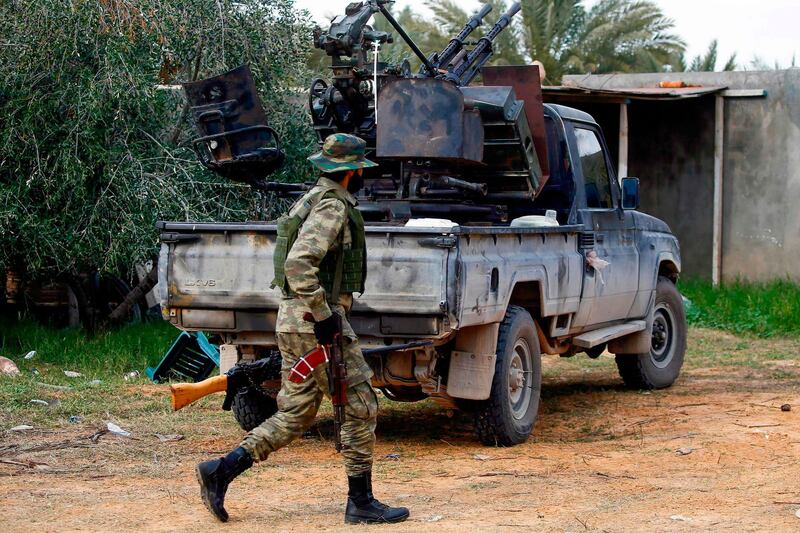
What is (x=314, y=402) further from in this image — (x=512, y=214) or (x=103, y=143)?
(x=103, y=143)

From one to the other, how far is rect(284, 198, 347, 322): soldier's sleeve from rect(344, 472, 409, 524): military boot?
77 cm

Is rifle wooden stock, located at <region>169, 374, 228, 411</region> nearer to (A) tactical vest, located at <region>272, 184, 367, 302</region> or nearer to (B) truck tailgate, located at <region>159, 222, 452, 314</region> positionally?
(B) truck tailgate, located at <region>159, 222, 452, 314</region>

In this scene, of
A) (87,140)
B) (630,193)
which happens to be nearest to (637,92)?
(630,193)

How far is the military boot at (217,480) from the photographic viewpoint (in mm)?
5387

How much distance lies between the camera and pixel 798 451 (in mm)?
7004

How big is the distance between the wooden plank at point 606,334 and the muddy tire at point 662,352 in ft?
1.52

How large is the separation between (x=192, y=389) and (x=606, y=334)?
335cm

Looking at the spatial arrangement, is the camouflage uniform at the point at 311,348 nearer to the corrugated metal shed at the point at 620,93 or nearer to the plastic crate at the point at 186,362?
the plastic crate at the point at 186,362

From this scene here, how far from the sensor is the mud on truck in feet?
21.6

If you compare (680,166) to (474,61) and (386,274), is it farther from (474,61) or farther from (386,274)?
(386,274)

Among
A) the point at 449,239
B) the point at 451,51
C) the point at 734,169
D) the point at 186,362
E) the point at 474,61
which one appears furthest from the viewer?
the point at 734,169

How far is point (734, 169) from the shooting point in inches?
643

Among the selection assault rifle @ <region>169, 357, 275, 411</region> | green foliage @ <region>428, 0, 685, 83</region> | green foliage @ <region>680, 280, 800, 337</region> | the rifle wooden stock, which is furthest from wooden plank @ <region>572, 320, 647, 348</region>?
green foliage @ <region>428, 0, 685, 83</region>

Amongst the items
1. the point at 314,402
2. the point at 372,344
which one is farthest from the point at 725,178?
the point at 314,402
